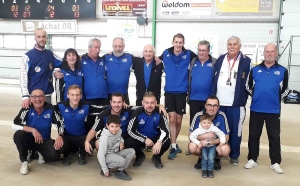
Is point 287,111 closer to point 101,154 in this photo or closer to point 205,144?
point 205,144

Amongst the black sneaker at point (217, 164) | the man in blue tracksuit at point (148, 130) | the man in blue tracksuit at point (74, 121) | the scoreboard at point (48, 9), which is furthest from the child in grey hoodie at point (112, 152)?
the scoreboard at point (48, 9)

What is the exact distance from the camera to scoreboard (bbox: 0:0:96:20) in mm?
9547

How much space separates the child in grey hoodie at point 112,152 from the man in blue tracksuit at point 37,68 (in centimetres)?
118

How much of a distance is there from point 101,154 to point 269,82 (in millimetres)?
1928

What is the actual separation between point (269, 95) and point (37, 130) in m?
2.59

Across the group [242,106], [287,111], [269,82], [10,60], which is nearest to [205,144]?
[242,106]

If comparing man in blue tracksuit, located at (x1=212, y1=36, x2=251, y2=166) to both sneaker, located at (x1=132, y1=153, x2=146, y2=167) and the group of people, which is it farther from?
sneaker, located at (x1=132, y1=153, x2=146, y2=167)

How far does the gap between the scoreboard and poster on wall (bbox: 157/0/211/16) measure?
222 cm

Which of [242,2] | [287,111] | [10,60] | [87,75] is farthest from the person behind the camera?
[10,60]

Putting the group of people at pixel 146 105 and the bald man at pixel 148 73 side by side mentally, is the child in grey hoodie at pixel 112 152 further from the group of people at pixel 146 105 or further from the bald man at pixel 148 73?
the bald man at pixel 148 73

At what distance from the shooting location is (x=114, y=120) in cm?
306

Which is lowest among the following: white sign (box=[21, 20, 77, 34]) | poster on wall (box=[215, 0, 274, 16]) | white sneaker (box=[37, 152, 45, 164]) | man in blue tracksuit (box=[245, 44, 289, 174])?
white sneaker (box=[37, 152, 45, 164])

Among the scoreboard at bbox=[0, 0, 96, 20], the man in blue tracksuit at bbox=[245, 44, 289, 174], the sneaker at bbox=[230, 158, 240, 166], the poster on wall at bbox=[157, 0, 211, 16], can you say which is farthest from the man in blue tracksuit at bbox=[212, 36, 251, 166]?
the scoreboard at bbox=[0, 0, 96, 20]

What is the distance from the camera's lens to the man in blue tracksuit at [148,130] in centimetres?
338
